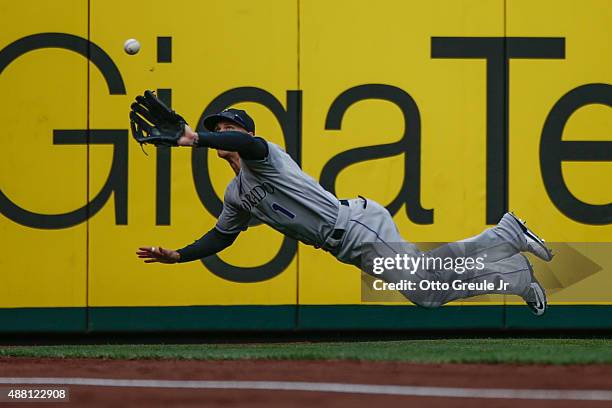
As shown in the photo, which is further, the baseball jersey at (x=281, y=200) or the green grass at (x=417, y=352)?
the baseball jersey at (x=281, y=200)

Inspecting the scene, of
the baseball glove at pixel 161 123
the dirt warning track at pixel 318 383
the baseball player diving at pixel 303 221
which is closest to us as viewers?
the dirt warning track at pixel 318 383

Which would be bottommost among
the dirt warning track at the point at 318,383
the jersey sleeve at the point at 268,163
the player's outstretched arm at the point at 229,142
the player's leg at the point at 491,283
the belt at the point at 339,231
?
the dirt warning track at the point at 318,383

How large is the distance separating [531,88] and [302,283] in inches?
95.7

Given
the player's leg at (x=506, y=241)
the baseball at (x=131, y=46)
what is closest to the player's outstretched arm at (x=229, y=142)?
the player's leg at (x=506, y=241)

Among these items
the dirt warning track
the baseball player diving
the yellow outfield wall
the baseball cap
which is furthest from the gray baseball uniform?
the yellow outfield wall

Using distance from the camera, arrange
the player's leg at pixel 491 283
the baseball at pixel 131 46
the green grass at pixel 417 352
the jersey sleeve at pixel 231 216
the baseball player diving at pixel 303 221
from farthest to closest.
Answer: the baseball at pixel 131 46 → the player's leg at pixel 491 283 → the jersey sleeve at pixel 231 216 → the baseball player diving at pixel 303 221 → the green grass at pixel 417 352

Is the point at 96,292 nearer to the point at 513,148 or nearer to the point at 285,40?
the point at 285,40

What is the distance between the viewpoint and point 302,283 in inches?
373

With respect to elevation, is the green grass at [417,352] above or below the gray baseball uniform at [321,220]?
below

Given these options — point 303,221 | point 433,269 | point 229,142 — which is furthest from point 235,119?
point 433,269

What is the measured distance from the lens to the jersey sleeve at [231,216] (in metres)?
7.69

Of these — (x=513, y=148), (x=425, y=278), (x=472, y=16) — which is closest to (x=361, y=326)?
(x=425, y=278)

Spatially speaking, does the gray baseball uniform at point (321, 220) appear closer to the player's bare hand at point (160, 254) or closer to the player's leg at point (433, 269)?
the player's leg at point (433, 269)

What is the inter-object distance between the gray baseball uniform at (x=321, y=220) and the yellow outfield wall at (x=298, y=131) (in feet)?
4.53
